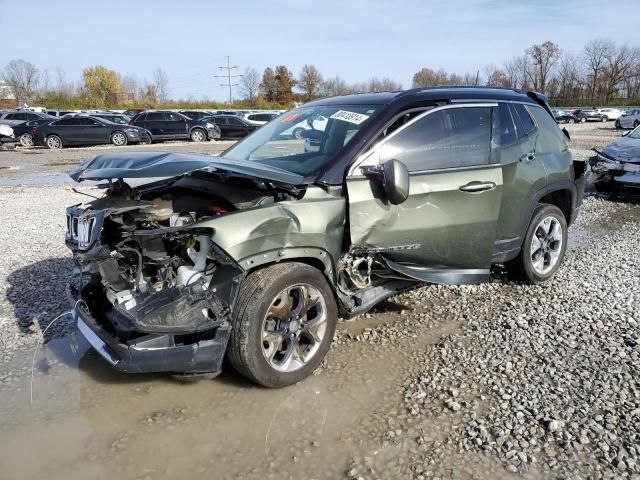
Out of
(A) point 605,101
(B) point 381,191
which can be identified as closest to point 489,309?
(B) point 381,191

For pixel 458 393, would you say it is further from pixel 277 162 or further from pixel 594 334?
pixel 277 162

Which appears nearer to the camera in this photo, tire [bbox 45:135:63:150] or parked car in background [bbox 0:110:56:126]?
tire [bbox 45:135:63:150]

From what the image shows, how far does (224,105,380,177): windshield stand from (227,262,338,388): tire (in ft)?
2.78

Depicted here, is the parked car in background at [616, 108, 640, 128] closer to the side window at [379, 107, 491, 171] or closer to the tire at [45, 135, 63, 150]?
the tire at [45, 135, 63, 150]

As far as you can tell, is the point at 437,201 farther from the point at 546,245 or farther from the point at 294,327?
the point at 546,245

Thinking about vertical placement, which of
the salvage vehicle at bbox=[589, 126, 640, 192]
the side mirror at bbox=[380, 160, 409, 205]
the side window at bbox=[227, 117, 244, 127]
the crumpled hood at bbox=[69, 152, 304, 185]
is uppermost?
the side window at bbox=[227, 117, 244, 127]

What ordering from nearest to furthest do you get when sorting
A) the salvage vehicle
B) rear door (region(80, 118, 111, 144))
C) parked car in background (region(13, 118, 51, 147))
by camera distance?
the salvage vehicle → rear door (region(80, 118, 111, 144)) → parked car in background (region(13, 118, 51, 147))

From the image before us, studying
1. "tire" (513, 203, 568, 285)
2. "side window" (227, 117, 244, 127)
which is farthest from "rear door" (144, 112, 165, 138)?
"tire" (513, 203, 568, 285)

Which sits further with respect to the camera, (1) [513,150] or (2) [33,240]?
(2) [33,240]

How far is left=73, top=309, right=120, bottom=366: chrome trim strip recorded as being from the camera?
10.4 feet

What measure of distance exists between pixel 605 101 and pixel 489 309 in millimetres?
83128

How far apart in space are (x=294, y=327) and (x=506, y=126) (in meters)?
2.81

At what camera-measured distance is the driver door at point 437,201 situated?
3.80 meters

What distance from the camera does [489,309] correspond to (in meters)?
4.83
